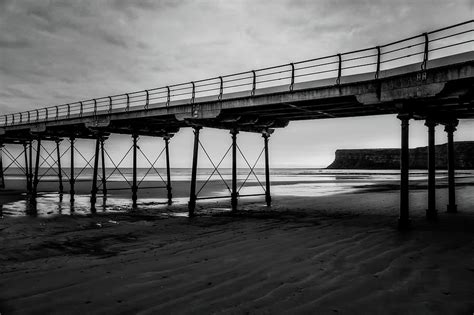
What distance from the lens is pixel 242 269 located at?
19.6ft

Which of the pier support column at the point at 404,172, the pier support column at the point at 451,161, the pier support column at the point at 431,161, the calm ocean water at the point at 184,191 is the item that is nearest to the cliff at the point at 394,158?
the calm ocean water at the point at 184,191

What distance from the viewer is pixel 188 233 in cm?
1000

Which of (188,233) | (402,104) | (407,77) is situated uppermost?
(407,77)

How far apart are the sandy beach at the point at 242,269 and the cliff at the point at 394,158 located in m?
94.7

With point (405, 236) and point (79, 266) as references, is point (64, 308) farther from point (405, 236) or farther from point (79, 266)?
point (405, 236)

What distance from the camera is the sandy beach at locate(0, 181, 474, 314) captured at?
4.41 m

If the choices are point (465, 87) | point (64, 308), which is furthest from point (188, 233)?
point (465, 87)

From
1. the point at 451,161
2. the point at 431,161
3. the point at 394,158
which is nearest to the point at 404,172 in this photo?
the point at 431,161

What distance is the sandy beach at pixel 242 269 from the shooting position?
14.5ft

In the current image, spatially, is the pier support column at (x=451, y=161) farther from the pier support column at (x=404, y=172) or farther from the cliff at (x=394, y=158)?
the cliff at (x=394, y=158)

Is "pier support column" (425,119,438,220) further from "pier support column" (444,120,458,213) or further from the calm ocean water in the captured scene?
the calm ocean water

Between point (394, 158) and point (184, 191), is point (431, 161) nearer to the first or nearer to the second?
point (184, 191)

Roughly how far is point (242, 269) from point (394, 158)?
11115 centimetres

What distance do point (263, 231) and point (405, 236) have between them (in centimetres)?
372
